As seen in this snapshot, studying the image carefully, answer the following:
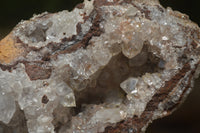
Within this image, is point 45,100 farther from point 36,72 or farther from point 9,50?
point 9,50

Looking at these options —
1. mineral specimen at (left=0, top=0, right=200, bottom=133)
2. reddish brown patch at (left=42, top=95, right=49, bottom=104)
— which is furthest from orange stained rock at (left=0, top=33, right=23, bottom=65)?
reddish brown patch at (left=42, top=95, right=49, bottom=104)

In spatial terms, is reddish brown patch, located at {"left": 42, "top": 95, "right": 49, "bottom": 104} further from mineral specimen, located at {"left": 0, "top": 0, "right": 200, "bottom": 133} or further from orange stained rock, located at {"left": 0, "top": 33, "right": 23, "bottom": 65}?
orange stained rock, located at {"left": 0, "top": 33, "right": 23, "bottom": 65}

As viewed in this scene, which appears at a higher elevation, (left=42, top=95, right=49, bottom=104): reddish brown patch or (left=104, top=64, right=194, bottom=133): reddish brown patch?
(left=42, top=95, right=49, bottom=104): reddish brown patch

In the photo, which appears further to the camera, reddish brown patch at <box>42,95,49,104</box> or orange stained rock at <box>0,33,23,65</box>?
orange stained rock at <box>0,33,23,65</box>

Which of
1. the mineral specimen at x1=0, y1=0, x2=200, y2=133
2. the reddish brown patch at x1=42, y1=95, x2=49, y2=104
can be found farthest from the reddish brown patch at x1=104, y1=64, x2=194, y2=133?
the reddish brown patch at x1=42, y1=95, x2=49, y2=104

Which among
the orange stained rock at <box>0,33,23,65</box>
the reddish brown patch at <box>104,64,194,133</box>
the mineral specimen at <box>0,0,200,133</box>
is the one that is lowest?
the reddish brown patch at <box>104,64,194,133</box>

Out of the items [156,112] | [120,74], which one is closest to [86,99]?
[120,74]

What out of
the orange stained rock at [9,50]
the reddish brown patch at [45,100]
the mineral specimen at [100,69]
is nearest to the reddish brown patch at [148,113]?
the mineral specimen at [100,69]
